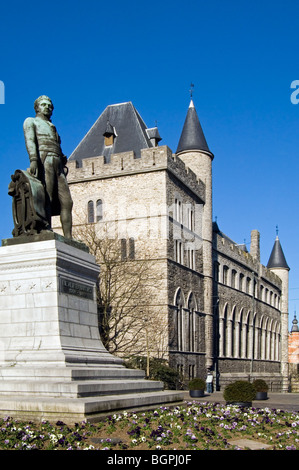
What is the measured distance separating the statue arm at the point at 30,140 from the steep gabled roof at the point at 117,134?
24250mm

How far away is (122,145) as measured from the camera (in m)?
36.5

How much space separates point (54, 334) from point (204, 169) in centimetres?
3138

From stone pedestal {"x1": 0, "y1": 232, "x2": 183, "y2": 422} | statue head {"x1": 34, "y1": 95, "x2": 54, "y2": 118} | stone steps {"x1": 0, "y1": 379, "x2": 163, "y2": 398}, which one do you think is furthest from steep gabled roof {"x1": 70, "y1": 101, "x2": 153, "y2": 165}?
stone steps {"x1": 0, "y1": 379, "x2": 163, "y2": 398}

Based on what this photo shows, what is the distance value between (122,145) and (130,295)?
10.2 meters

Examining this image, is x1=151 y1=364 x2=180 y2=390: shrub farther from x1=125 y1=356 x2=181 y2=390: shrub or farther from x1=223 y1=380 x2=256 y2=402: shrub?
x1=223 y1=380 x2=256 y2=402: shrub

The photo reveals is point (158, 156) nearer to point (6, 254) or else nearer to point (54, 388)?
point (6, 254)

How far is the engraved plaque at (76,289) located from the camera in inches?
416

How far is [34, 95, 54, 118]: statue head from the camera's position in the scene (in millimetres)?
11727

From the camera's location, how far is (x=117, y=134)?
37.4 meters

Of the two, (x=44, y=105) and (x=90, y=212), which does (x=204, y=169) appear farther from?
(x=44, y=105)

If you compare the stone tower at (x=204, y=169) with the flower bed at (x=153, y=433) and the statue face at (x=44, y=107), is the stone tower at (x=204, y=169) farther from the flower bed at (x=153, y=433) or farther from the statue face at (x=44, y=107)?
the flower bed at (x=153, y=433)
